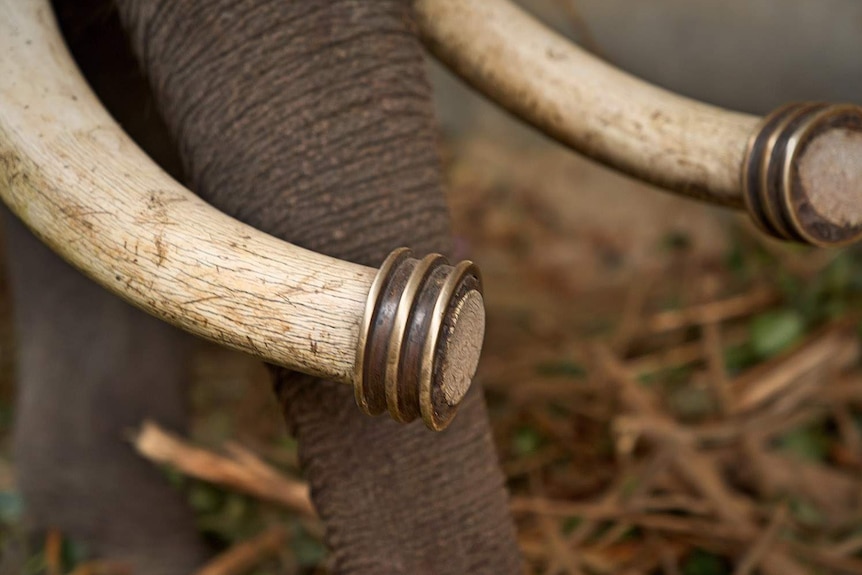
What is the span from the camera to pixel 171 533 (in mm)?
1267

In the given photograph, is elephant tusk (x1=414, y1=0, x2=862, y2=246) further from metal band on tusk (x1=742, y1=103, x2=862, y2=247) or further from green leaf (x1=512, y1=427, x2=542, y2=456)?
green leaf (x1=512, y1=427, x2=542, y2=456)

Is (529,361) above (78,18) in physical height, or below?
below

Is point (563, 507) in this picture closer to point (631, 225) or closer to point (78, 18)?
point (78, 18)

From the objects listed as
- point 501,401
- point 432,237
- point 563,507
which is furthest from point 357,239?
point 501,401

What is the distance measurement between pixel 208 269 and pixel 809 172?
1.30 feet

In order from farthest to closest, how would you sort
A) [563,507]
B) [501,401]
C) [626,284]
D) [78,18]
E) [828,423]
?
1. [626,284]
2. [501,401]
3. [828,423]
4. [563,507]
5. [78,18]

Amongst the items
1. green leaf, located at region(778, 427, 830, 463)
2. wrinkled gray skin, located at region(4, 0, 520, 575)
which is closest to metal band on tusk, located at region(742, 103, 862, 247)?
wrinkled gray skin, located at region(4, 0, 520, 575)

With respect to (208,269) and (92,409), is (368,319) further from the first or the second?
(92,409)

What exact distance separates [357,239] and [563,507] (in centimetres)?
73

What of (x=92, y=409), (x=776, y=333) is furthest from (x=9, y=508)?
(x=776, y=333)

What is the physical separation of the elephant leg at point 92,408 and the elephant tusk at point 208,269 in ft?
1.87

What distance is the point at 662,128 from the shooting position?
0.73 metres

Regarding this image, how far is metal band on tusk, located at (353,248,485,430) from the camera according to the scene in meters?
0.45

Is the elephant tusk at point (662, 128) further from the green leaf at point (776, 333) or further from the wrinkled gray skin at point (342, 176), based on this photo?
the green leaf at point (776, 333)
